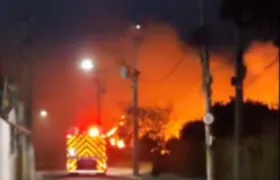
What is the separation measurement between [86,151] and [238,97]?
51.4 feet

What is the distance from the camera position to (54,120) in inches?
2584

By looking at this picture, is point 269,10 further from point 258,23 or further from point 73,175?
point 73,175

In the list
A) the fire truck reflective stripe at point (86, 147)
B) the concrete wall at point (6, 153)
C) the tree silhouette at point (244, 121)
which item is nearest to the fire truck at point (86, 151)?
the fire truck reflective stripe at point (86, 147)

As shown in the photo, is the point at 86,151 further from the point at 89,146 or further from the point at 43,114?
the point at 43,114

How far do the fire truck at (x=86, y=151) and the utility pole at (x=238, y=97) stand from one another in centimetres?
1495

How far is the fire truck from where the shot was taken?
126 ft

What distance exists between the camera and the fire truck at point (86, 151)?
3853cm

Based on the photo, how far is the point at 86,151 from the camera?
127ft

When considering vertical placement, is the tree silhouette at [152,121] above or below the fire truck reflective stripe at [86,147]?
above

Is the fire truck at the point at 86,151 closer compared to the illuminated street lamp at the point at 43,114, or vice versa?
the fire truck at the point at 86,151

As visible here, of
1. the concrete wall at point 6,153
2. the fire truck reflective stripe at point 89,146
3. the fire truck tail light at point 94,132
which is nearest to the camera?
the concrete wall at point 6,153

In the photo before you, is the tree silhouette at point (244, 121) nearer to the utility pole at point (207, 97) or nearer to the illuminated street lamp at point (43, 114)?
the utility pole at point (207, 97)

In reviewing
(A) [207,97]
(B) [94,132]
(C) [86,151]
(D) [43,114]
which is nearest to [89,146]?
(C) [86,151]

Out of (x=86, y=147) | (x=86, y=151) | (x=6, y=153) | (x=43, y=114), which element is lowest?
(x=6, y=153)
